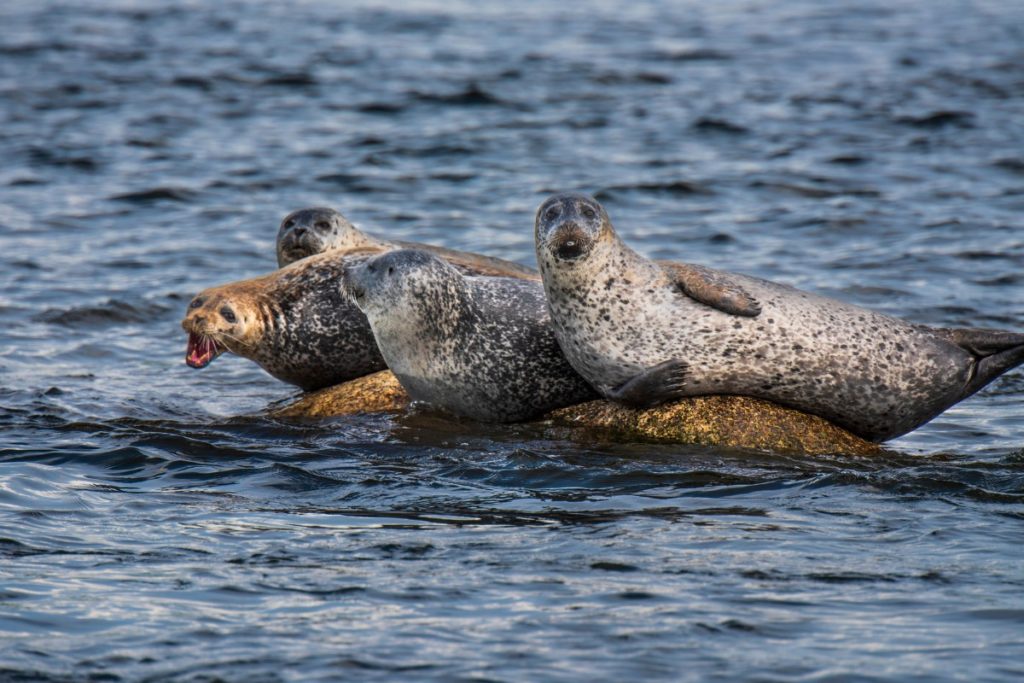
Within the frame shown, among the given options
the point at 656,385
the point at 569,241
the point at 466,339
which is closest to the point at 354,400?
the point at 466,339

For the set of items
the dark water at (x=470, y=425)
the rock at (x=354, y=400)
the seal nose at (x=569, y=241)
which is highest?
the seal nose at (x=569, y=241)

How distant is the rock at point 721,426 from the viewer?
7750mm

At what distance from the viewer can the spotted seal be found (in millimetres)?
8891

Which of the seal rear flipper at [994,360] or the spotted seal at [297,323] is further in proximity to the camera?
the spotted seal at [297,323]

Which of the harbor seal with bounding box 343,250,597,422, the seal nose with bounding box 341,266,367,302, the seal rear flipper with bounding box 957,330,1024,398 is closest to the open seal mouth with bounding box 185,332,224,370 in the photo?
the seal nose with bounding box 341,266,367,302

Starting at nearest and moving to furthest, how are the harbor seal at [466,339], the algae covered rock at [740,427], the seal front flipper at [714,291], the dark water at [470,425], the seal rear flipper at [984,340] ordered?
1. the dark water at [470,425]
2. the seal front flipper at [714,291]
3. the algae covered rock at [740,427]
4. the seal rear flipper at [984,340]
5. the harbor seal at [466,339]

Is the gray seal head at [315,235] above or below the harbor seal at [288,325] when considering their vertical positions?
above

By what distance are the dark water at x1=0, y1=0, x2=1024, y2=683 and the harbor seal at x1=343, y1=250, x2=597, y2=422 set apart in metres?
0.28

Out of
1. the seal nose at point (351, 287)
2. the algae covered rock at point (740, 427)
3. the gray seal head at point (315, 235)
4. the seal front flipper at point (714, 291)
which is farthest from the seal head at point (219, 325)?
the seal front flipper at point (714, 291)

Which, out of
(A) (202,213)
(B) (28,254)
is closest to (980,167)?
(A) (202,213)

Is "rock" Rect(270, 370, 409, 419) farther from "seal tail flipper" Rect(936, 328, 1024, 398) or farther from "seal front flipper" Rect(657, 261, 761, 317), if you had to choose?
"seal tail flipper" Rect(936, 328, 1024, 398)

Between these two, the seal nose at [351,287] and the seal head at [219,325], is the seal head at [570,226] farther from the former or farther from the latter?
the seal head at [219,325]

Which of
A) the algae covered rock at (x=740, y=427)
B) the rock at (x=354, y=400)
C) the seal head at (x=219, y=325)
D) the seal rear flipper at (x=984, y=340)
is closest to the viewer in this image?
the algae covered rock at (x=740, y=427)

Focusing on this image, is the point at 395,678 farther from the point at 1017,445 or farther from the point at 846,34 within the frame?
the point at 846,34
